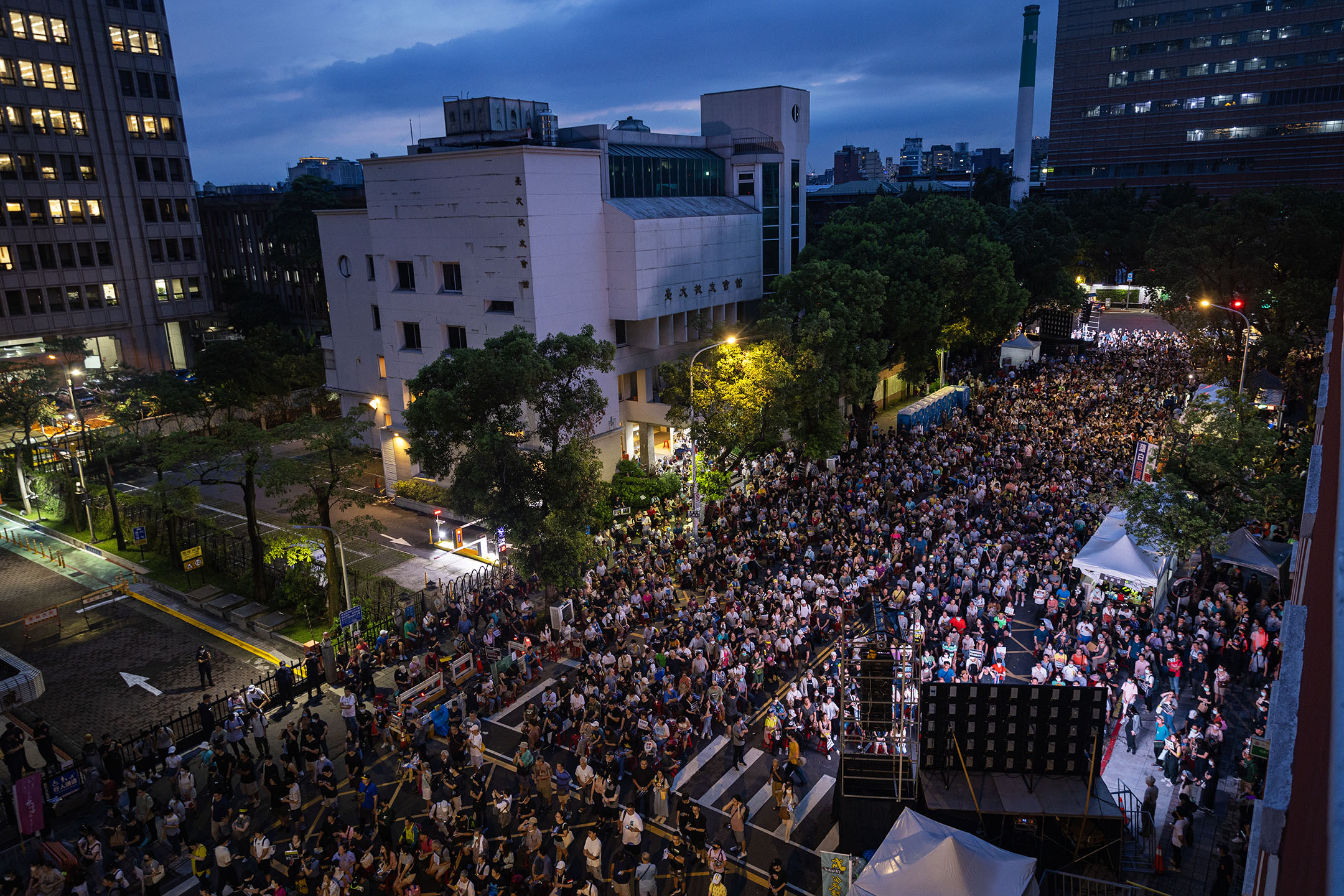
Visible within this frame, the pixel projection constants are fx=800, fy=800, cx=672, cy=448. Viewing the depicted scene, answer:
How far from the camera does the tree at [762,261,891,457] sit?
34969 mm

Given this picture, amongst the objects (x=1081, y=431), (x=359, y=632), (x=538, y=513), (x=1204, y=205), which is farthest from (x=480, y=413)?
(x=1204, y=205)

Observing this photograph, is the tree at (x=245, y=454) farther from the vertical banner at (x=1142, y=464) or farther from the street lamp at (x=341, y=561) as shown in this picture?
the vertical banner at (x=1142, y=464)

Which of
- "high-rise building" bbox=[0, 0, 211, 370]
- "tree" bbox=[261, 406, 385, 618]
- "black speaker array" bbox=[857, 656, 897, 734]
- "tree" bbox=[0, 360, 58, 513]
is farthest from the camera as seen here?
"high-rise building" bbox=[0, 0, 211, 370]

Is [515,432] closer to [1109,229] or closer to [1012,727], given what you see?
[1012,727]

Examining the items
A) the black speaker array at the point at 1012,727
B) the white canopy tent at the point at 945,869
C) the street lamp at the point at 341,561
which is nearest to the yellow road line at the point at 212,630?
the street lamp at the point at 341,561

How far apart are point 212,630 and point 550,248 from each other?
19.9 meters

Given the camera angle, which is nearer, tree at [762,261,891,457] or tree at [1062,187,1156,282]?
tree at [762,261,891,457]

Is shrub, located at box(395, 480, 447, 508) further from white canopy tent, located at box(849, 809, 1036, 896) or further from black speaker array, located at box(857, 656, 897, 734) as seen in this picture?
white canopy tent, located at box(849, 809, 1036, 896)

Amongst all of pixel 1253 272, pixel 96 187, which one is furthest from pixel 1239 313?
pixel 96 187

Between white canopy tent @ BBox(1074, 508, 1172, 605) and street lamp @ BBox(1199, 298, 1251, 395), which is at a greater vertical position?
street lamp @ BBox(1199, 298, 1251, 395)

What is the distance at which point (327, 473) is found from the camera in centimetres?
2603

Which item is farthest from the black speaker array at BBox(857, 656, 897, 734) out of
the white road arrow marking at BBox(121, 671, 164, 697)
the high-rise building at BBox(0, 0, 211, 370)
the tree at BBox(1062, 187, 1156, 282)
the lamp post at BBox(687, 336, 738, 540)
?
the tree at BBox(1062, 187, 1156, 282)

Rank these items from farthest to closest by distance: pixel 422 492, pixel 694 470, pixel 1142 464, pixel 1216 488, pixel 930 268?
pixel 930 268
pixel 422 492
pixel 694 470
pixel 1142 464
pixel 1216 488

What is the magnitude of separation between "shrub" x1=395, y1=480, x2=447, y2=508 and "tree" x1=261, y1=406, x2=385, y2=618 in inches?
431
